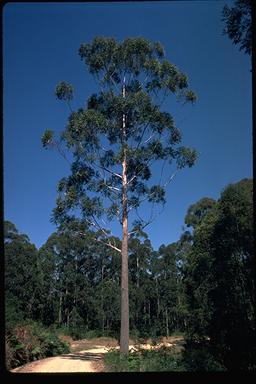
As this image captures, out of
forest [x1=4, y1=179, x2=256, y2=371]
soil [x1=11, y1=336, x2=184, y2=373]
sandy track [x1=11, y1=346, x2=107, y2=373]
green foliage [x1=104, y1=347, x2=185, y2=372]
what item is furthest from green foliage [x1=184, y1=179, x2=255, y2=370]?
sandy track [x1=11, y1=346, x2=107, y2=373]

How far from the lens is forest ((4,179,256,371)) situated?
56.8 ft

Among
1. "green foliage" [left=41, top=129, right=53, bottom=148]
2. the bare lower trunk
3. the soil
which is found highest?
"green foliage" [left=41, top=129, right=53, bottom=148]

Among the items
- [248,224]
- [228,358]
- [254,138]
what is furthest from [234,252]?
[254,138]

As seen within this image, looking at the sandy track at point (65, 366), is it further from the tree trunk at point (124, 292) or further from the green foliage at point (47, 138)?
the green foliage at point (47, 138)

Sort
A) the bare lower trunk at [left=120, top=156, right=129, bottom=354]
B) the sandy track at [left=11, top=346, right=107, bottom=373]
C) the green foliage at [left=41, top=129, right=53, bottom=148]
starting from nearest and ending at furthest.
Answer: the sandy track at [left=11, top=346, right=107, bottom=373] < the bare lower trunk at [left=120, top=156, right=129, bottom=354] < the green foliage at [left=41, top=129, right=53, bottom=148]

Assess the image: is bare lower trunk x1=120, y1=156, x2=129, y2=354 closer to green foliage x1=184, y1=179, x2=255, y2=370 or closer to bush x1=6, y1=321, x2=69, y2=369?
green foliage x1=184, y1=179, x2=255, y2=370

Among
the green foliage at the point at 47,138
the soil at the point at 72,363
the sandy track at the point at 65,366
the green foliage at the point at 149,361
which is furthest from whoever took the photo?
the green foliage at the point at 47,138

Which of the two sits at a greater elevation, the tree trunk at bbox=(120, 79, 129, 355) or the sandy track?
the tree trunk at bbox=(120, 79, 129, 355)

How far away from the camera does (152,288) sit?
54156mm

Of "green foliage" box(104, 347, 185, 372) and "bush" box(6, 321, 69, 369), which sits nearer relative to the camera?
"green foliage" box(104, 347, 185, 372)

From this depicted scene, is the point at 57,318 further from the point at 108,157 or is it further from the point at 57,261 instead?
the point at 108,157

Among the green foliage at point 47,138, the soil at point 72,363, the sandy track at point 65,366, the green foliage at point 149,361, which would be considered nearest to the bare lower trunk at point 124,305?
the soil at point 72,363

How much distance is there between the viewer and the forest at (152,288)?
1731 cm

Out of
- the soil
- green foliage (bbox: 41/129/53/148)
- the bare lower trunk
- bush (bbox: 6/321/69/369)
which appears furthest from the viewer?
green foliage (bbox: 41/129/53/148)
